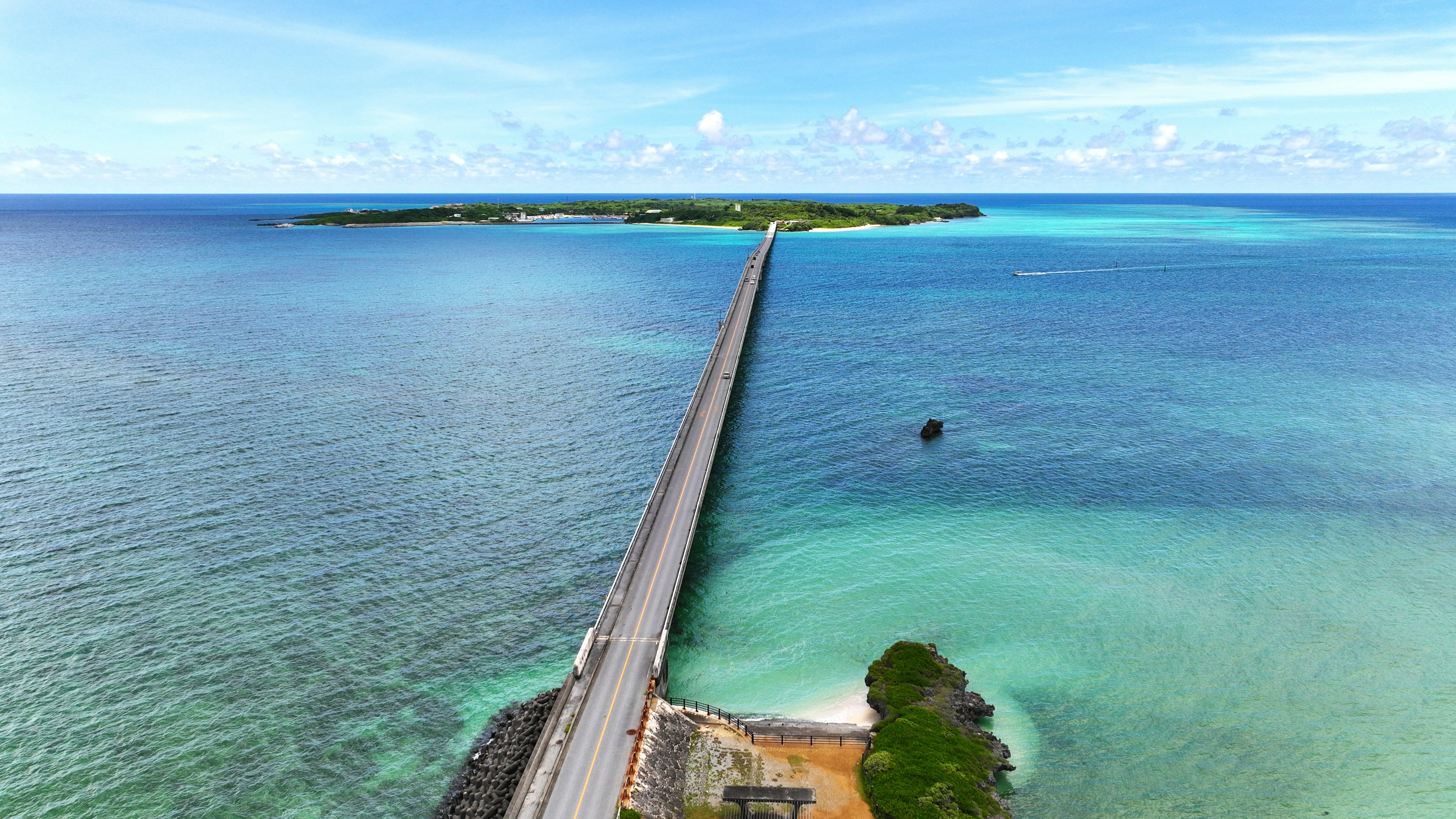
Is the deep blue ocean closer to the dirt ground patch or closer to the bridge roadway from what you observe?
the bridge roadway

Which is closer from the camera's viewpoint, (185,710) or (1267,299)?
(185,710)

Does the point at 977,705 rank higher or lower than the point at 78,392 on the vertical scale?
lower

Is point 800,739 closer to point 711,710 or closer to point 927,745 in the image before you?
point 711,710

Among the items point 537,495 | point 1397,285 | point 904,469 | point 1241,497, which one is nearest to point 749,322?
point 904,469

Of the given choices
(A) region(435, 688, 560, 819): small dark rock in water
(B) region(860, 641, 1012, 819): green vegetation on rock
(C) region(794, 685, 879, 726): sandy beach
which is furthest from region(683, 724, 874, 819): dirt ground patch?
(A) region(435, 688, 560, 819): small dark rock in water

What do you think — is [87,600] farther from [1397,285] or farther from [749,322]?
[1397,285]

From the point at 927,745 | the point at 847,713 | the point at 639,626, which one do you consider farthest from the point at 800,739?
the point at 639,626

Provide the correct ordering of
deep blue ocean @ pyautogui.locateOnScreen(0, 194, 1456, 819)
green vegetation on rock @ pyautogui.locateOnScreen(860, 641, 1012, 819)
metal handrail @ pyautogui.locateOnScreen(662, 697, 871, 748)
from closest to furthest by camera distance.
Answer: green vegetation on rock @ pyautogui.locateOnScreen(860, 641, 1012, 819) < metal handrail @ pyautogui.locateOnScreen(662, 697, 871, 748) < deep blue ocean @ pyautogui.locateOnScreen(0, 194, 1456, 819)
